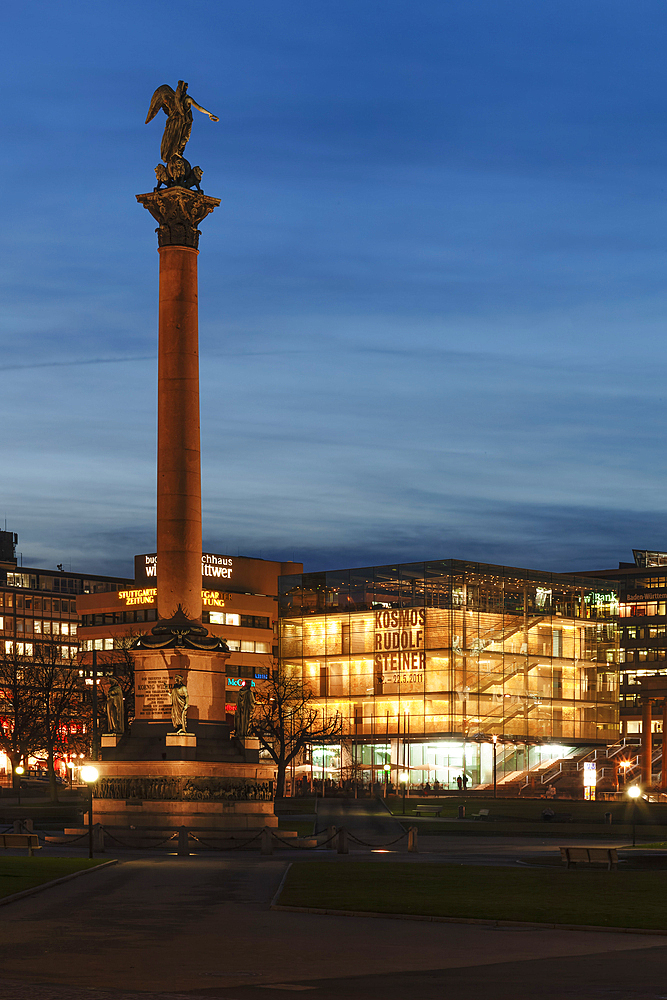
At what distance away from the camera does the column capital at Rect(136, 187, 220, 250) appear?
5816 cm

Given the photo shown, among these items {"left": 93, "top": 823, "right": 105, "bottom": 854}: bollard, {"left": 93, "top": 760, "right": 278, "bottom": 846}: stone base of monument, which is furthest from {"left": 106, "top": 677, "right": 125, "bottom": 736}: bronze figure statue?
{"left": 93, "top": 823, "right": 105, "bottom": 854}: bollard

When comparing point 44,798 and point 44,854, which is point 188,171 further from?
point 44,798

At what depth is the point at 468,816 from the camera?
280 feet

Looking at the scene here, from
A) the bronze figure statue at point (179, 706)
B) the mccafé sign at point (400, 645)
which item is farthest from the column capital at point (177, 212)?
the mccafé sign at point (400, 645)

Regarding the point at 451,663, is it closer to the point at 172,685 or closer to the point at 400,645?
the point at 400,645

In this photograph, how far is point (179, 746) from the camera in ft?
175

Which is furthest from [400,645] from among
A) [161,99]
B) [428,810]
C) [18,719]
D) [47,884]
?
[47,884]

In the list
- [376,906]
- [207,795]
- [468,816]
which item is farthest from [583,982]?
[468,816]

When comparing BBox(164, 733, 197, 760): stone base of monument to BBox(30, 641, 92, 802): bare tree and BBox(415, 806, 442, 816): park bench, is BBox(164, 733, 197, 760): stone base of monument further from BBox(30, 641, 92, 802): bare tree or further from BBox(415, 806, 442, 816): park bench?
BBox(30, 641, 92, 802): bare tree

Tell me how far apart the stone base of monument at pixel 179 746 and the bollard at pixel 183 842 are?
619 cm

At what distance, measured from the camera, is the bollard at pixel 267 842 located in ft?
155

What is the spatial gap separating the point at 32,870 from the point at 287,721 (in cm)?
9982

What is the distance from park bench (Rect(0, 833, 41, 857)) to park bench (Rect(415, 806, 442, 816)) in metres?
43.5

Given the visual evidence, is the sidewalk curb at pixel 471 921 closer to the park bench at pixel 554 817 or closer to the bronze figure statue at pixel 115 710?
the bronze figure statue at pixel 115 710
